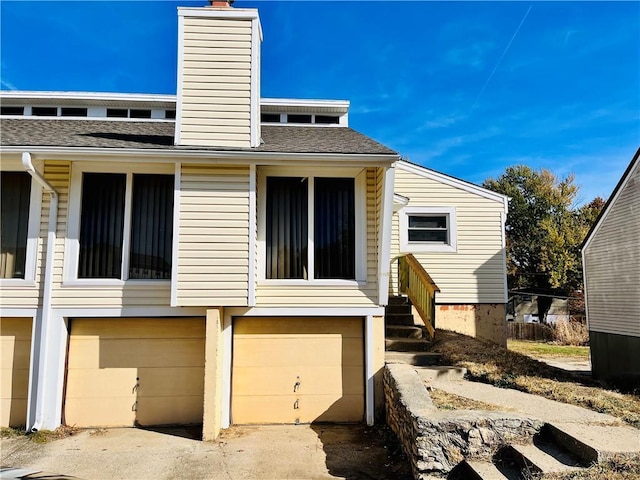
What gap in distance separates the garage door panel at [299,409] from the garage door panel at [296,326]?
1007 millimetres

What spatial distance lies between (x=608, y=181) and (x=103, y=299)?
3377 cm

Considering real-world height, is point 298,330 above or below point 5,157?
below

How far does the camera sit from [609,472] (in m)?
3.51

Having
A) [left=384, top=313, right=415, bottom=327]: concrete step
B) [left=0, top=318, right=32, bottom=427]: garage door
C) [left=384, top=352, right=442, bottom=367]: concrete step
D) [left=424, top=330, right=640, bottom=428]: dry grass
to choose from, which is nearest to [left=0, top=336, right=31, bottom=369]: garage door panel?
[left=0, top=318, right=32, bottom=427]: garage door

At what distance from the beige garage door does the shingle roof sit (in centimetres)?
279

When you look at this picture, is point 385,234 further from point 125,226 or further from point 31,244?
point 31,244

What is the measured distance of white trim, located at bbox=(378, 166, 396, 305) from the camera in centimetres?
632

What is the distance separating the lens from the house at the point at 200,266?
6.14 metres

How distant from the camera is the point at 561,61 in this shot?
10.2 meters

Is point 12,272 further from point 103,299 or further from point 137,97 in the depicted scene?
point 137,97

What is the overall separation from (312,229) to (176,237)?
6.79ft

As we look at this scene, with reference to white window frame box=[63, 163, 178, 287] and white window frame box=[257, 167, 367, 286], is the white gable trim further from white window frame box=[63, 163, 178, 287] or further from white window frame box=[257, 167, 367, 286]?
white window frame box=[63, 163, 178, 287]

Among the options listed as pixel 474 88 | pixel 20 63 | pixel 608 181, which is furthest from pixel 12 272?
pixel 608 181

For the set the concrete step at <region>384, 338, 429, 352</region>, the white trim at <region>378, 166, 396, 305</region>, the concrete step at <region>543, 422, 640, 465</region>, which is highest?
the white trim at <region>378, 166, 396, 305</region>
